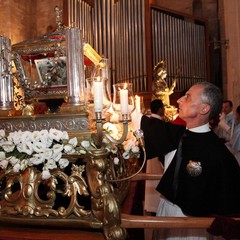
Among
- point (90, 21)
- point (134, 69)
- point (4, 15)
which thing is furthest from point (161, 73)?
point (4, 15)

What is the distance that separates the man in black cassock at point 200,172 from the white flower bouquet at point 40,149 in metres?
0.47

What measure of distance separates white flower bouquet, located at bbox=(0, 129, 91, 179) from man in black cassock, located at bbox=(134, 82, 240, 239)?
1.55 feet

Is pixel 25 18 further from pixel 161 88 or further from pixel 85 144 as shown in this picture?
pixel 85 144

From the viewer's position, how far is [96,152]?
1461mm

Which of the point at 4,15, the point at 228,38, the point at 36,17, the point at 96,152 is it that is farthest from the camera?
the point at 36,17

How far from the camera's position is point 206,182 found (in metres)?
1.60

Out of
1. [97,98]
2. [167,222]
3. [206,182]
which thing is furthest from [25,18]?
[167,222]

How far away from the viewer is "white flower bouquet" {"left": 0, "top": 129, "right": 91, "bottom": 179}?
4.99ft

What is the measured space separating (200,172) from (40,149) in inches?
29.0

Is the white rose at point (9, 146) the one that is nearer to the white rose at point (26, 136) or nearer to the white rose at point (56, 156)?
the white rose at point (26, 136)

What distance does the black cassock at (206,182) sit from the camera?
1596mm

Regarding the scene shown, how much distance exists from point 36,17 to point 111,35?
8.96 ft

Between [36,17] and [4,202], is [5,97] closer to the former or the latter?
[4,202]

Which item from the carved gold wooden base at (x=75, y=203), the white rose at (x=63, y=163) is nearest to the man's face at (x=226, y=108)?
the carved gold wooden base at (x=75, y=203)
